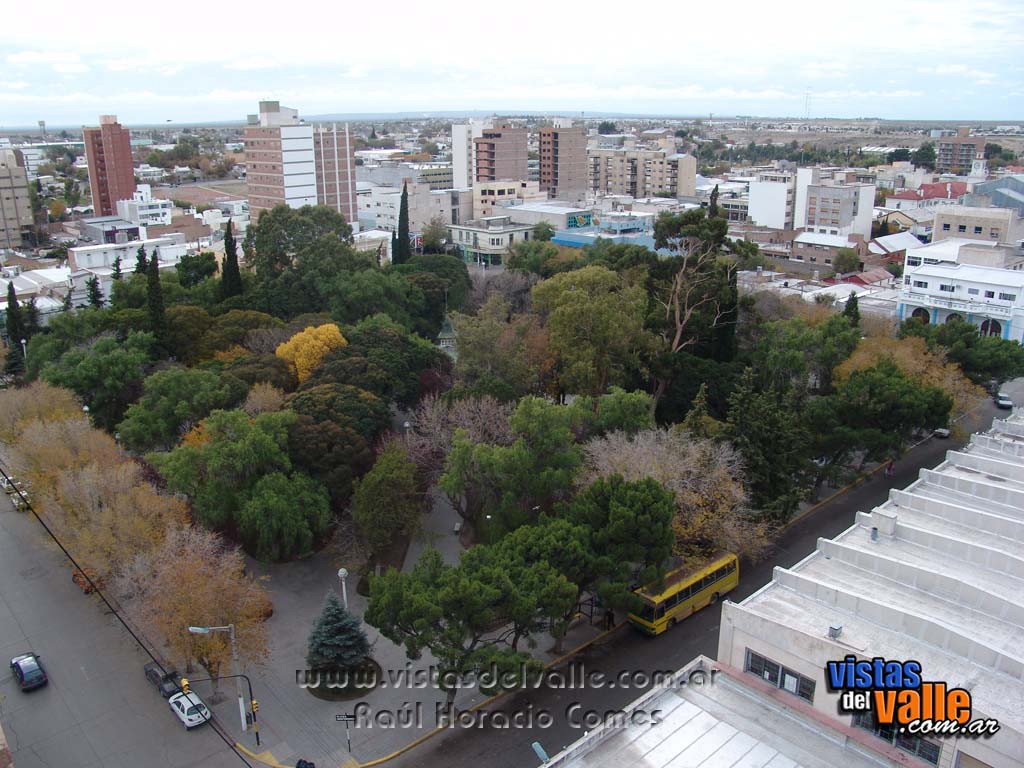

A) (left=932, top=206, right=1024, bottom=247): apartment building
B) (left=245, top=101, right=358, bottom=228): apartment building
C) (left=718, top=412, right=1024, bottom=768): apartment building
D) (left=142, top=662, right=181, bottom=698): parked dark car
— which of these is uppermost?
(left=245, top=101, right=358, bottom=228): apartment building

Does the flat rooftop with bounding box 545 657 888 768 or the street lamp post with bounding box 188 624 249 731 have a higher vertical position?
the flat rooftop with bounding box 545 657 888 768

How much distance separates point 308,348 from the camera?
115ft

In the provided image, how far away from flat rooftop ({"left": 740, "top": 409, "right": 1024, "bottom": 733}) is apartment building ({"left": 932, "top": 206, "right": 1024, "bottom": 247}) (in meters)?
42.1

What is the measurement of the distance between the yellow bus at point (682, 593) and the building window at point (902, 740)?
24.3 feet

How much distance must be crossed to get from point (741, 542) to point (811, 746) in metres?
9.33

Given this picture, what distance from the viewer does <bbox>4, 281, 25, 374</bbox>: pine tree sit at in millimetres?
44781

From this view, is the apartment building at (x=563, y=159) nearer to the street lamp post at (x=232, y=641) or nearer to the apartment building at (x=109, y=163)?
the apartment building at (x=109, y=163)

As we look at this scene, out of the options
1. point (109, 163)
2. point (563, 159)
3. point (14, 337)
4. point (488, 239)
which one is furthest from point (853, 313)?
point (109, 163)

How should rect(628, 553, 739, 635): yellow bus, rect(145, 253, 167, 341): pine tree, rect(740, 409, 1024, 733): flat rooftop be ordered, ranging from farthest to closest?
rect(145, 253, 167, 341): pine tree, rect(628, 553, 739, 635): yellow bus, rect(740, 409, 1024, 733): flat rooftop

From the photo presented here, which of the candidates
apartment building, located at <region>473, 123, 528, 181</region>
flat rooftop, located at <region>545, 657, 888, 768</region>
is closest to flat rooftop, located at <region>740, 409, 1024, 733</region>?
flat rooftop, located at <region>545, 657, 888, 768</region>

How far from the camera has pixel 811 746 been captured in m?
14.7

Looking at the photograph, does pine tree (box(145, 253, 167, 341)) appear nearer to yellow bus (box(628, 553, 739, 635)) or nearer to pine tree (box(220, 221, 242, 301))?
pine tree (box(220, 221, 242, 301))

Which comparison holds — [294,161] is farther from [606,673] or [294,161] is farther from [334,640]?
[606,673]

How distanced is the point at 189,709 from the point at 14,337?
34106mm
